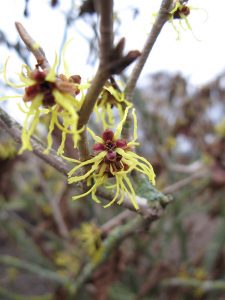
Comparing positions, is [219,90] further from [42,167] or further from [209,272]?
[42,167]

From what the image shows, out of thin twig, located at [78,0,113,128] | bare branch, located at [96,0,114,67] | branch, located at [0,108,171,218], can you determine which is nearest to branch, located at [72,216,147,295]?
branch, located at [0,108,171,218]

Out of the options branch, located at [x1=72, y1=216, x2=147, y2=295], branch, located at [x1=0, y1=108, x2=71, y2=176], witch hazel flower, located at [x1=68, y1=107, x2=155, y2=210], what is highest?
branch, located at [x1=0, y1=108, x2=71, y2=176]

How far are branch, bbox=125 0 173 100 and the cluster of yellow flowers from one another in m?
0.06

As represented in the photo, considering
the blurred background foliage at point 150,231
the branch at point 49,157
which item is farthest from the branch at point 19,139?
Result: the blurred background foliage at point 150,231

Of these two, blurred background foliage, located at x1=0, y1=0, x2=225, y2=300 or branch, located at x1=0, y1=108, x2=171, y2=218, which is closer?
branch, located at x1=0, y1=108, x2=171, y2=218

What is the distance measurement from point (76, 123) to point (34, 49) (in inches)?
9.0

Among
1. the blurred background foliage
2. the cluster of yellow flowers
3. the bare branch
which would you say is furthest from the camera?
the blurred background foliage

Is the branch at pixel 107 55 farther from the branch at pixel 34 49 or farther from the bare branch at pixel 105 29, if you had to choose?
the branch at pixel 34 49

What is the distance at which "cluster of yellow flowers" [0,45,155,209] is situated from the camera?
0.61 m

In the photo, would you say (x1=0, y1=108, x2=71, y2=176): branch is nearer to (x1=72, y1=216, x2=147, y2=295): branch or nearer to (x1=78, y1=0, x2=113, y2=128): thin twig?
(x1=78, y1=0, x2=113, y2=128): thin twig

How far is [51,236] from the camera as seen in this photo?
9.13 feet

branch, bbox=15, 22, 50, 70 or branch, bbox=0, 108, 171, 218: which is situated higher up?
branch, bbox=15, 22, 50, 70

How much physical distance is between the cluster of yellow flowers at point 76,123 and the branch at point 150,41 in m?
0.06

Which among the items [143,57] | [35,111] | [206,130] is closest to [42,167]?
[206,130]
